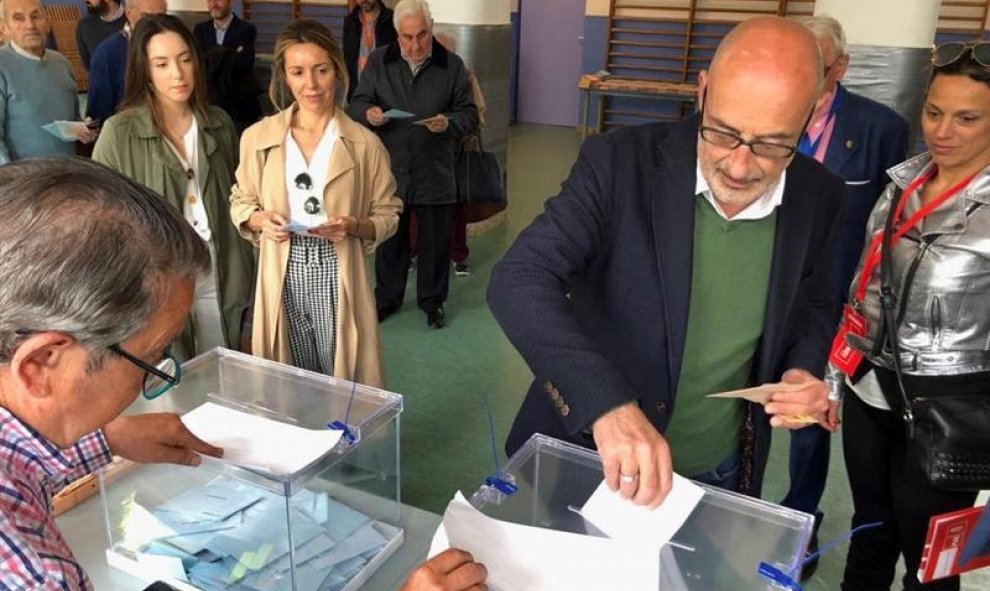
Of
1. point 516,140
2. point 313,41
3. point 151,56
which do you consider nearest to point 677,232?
point 313,41

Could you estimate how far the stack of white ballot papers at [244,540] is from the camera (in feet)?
4.27

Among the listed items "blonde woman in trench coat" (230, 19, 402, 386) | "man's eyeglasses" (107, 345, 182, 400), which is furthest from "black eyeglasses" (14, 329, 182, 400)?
"blonde woman in trench coat" (230, 19, 402, 386)

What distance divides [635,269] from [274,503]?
0.76 meters

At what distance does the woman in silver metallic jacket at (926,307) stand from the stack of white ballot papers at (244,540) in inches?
49.0

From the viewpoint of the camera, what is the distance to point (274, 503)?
1.32 m

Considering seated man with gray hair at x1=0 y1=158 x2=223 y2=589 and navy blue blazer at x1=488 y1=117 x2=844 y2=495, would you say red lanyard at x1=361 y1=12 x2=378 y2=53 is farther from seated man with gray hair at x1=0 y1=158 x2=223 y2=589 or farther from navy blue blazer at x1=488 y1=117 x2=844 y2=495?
seated man with gray hair at x1=0 y1=158 x2=223 y2=589

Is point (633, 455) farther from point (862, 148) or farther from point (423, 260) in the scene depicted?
point (423, 260)

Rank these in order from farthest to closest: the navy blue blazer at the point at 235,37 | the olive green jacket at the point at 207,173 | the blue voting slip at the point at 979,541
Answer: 1. the navy blue blazer at the point at 235,37
2. the olive green jacket at the point at 207,173
3. the blue voting slip at the point at 979,541

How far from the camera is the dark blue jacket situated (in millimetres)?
3779

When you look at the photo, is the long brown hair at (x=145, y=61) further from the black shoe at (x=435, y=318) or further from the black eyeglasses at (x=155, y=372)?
the black shoe at (x=435, y=318)

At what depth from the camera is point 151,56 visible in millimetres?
2375

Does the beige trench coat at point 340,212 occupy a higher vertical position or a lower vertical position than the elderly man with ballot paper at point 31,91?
lower

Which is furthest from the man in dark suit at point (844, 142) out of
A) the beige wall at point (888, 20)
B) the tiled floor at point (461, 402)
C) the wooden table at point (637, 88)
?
the wooden table at point (637, 88)

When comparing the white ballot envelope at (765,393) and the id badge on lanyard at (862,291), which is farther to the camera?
the id badge on lanyard at (862,291)
